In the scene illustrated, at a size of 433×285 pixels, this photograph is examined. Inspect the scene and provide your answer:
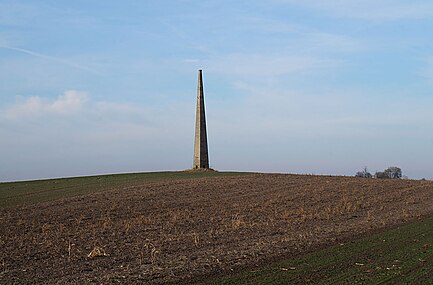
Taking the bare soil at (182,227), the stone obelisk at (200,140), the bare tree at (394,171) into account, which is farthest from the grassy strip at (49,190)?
the bare tree at (394,171)

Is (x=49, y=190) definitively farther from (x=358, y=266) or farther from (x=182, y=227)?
(x=358, y=266)

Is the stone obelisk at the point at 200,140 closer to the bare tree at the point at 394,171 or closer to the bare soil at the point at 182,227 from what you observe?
the bare soil at the point at 182,227

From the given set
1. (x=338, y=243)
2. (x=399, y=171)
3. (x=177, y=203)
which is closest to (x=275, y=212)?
(x=177, y=203)

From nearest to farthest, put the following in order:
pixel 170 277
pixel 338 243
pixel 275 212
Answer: pixel 170 277
pixel 338 243
pixel 275 212

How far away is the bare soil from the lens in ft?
48.3

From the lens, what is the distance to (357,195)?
37875 mm

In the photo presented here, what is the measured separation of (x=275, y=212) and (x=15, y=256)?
1465 cm

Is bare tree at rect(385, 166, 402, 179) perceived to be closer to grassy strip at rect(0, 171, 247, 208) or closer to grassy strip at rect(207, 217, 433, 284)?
grassy strip at rect(0, 171, 247, 208)

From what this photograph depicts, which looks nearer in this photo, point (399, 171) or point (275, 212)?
point (275, 212)

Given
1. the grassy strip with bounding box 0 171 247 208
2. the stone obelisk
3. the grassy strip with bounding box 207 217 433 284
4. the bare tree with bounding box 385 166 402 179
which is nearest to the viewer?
the grassy strip with bounding box 207 217 433 284

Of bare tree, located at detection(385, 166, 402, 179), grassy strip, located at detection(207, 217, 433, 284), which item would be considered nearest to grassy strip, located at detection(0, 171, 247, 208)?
grassy strip, located at detection(207, 217, 433, 284)

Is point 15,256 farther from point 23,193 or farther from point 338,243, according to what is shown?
point 23,193

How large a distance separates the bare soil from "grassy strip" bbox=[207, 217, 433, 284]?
0.94 metres

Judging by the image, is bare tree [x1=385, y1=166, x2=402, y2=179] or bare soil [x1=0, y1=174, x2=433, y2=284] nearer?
bare soil [x1=0, y1=174, x2=433, y2=284]
